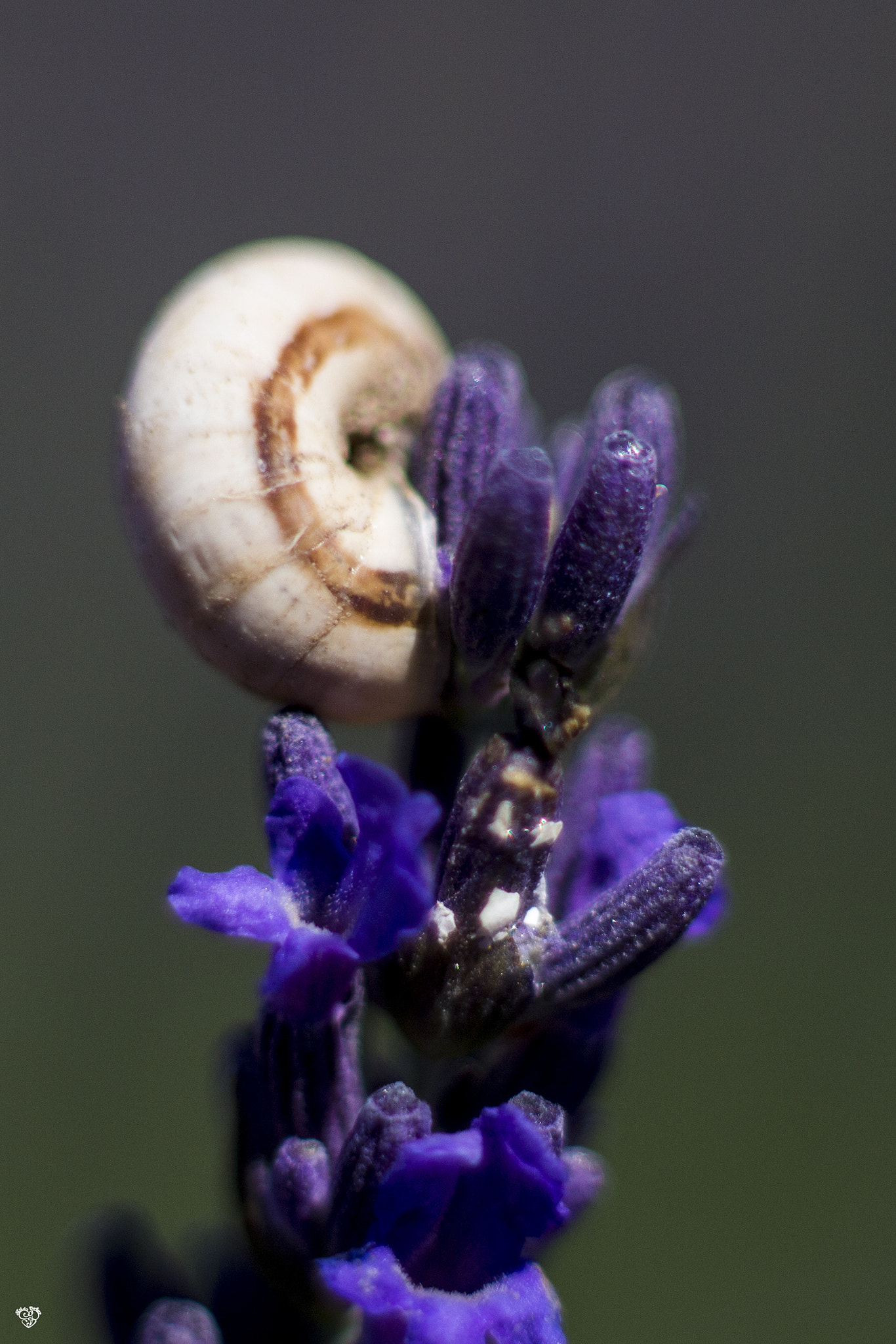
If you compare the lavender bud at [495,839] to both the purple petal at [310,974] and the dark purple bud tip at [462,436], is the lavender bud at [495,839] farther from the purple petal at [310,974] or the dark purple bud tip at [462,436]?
the dark purple bud tip at [462,436]

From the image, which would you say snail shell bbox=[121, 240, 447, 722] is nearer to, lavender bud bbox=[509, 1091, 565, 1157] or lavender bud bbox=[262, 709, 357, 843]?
lavender bud bbox=[262, 709, 357, 843]

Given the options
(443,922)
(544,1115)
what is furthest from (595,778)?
(544,1115)

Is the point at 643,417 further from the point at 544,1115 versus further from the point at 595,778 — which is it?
the point at 544,1115

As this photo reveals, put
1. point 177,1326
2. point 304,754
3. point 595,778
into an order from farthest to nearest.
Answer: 1. point 595,778
2. point 177,1326
3. point 304,754

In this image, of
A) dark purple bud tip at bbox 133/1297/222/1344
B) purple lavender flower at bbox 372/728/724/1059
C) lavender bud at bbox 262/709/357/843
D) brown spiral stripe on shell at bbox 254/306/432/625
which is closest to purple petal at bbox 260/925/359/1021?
purple lavender flower at bbox 372/728/724/1059

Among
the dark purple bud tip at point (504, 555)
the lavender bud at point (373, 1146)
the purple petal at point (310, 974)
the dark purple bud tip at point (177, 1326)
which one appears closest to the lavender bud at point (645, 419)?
the dark purple bud tip at point (504, 555)

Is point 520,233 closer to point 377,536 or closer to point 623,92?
point 623,92
